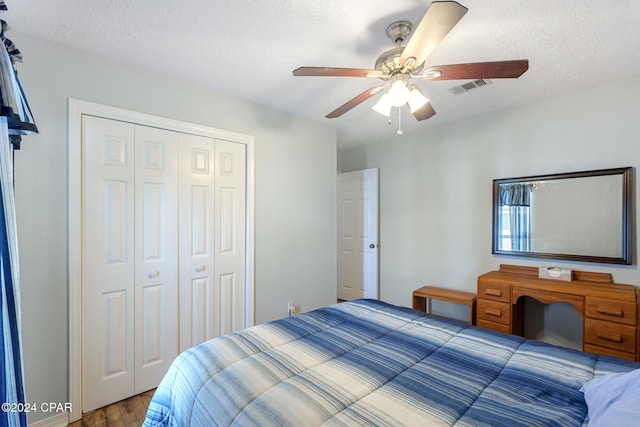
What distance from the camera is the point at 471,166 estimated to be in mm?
3158

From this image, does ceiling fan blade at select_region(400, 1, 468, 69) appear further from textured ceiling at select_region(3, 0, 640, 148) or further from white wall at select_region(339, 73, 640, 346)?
white wall at select_region(339, 73, 640, 346)

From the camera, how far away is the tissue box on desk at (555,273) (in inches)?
95.3

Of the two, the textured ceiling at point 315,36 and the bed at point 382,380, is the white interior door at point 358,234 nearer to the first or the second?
the textured ceiling at point 315,36

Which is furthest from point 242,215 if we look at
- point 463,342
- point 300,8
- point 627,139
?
point 627,139

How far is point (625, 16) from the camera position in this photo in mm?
1549

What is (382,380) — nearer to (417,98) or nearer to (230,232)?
(417,98)

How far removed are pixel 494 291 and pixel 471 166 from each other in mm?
1351

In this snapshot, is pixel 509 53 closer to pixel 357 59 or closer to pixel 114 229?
pixel 357 59

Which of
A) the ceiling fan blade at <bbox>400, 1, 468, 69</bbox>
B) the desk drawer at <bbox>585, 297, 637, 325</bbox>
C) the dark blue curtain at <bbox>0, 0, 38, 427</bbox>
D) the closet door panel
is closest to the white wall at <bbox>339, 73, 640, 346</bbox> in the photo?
the desk drawer at <bbox>585, 297, 637, 325</bbox>

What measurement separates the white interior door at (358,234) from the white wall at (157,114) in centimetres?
82

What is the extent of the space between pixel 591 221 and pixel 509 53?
1605 millimetres

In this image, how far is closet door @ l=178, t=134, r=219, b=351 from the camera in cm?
234

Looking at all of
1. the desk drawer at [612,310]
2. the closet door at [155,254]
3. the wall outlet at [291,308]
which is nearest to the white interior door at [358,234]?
the wall outlet at [291,308]

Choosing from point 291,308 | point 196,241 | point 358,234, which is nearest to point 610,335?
point 291,308
